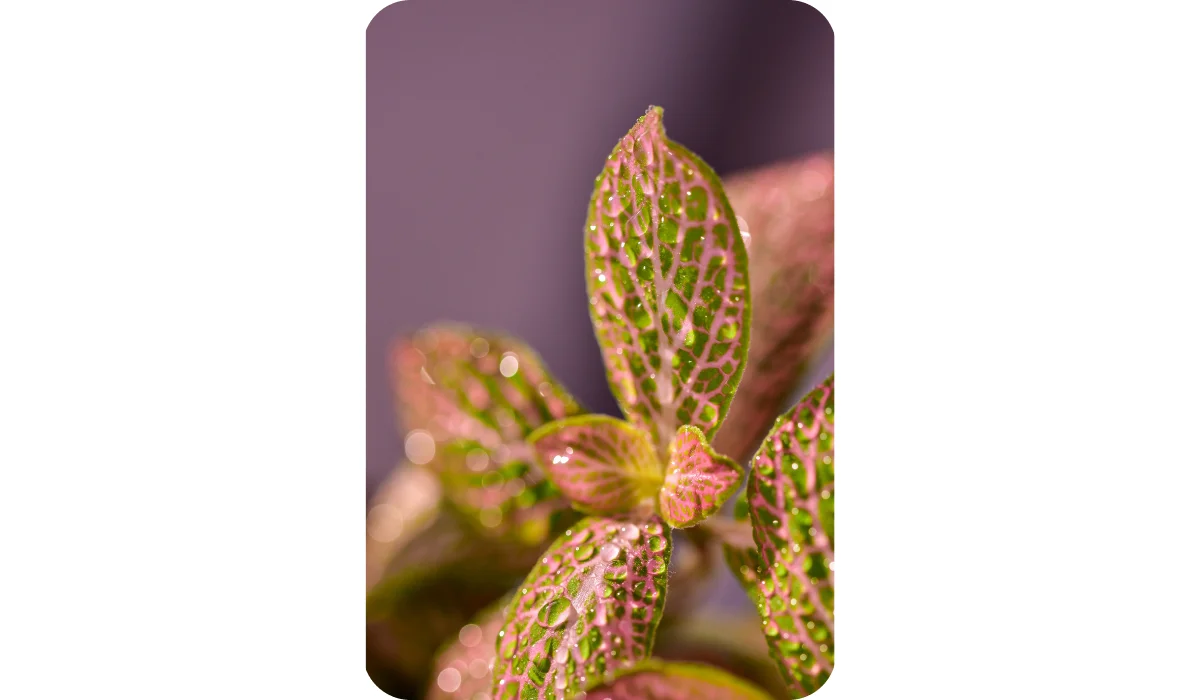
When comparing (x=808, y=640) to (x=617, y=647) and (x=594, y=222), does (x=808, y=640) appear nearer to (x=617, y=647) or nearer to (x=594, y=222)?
(x=617, y=647)

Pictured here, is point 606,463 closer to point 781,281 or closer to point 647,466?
point 647,466

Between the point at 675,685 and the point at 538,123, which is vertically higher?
the point at 538,123

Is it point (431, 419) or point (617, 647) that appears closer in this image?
point (617, 647)

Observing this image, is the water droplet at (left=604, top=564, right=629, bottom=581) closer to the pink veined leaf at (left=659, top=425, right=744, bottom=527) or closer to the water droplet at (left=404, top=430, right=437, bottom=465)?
the pink veined leaf at (left=659, top=425, right=744, bottom=527)

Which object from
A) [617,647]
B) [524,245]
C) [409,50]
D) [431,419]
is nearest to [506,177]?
[524,245]

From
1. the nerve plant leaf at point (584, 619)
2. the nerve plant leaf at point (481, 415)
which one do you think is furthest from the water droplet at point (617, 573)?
the nerve plant leaf at point (481, 415)

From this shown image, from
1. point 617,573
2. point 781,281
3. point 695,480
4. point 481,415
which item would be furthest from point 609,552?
point 781,281
